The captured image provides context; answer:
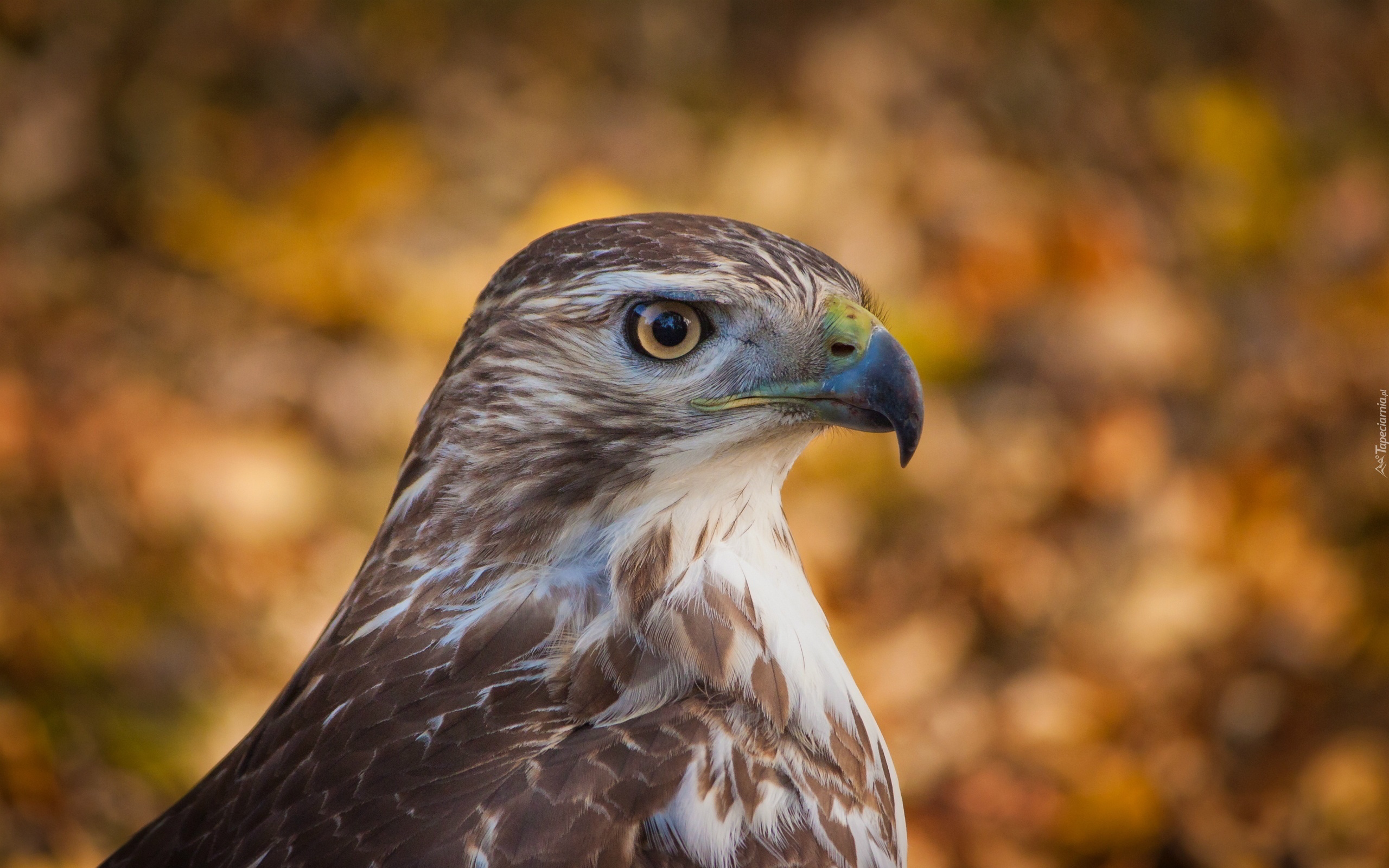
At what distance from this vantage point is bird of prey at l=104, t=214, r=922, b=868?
1.94m

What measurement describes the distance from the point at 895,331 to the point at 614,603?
284 cm

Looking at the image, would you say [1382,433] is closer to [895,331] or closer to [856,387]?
[895,331]

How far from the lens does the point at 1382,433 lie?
4629 mm

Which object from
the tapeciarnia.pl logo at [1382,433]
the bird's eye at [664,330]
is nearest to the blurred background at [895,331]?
the tapeciarnia.pl logo at [1382,433]

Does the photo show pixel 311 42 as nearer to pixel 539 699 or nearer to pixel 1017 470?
pixel 1017 470

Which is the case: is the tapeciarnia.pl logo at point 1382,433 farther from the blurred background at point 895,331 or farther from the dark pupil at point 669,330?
the dark pupil at point 669,330

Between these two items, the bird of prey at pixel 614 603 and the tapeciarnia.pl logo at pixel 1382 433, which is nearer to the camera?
the bird of prey at pixel 614 603

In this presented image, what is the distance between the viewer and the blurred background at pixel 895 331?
3.87 m

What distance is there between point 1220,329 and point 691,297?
3.71 m

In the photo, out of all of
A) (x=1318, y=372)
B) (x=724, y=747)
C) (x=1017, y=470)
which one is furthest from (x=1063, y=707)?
(x=724, y=747)

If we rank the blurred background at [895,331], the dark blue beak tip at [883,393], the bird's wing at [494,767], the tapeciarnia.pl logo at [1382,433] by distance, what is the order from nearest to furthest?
the bird's wing at [494,767] < the dark blue beak tip at [883,393] < the blurred background at [895,331] < the tapeciarnia.pl logo at [1382,433]

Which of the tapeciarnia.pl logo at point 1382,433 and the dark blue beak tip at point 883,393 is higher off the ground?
the dark blue beak tip at point 883,393

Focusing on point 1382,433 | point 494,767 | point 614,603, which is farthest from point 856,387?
point 1382,433

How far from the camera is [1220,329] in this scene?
5.12 m
